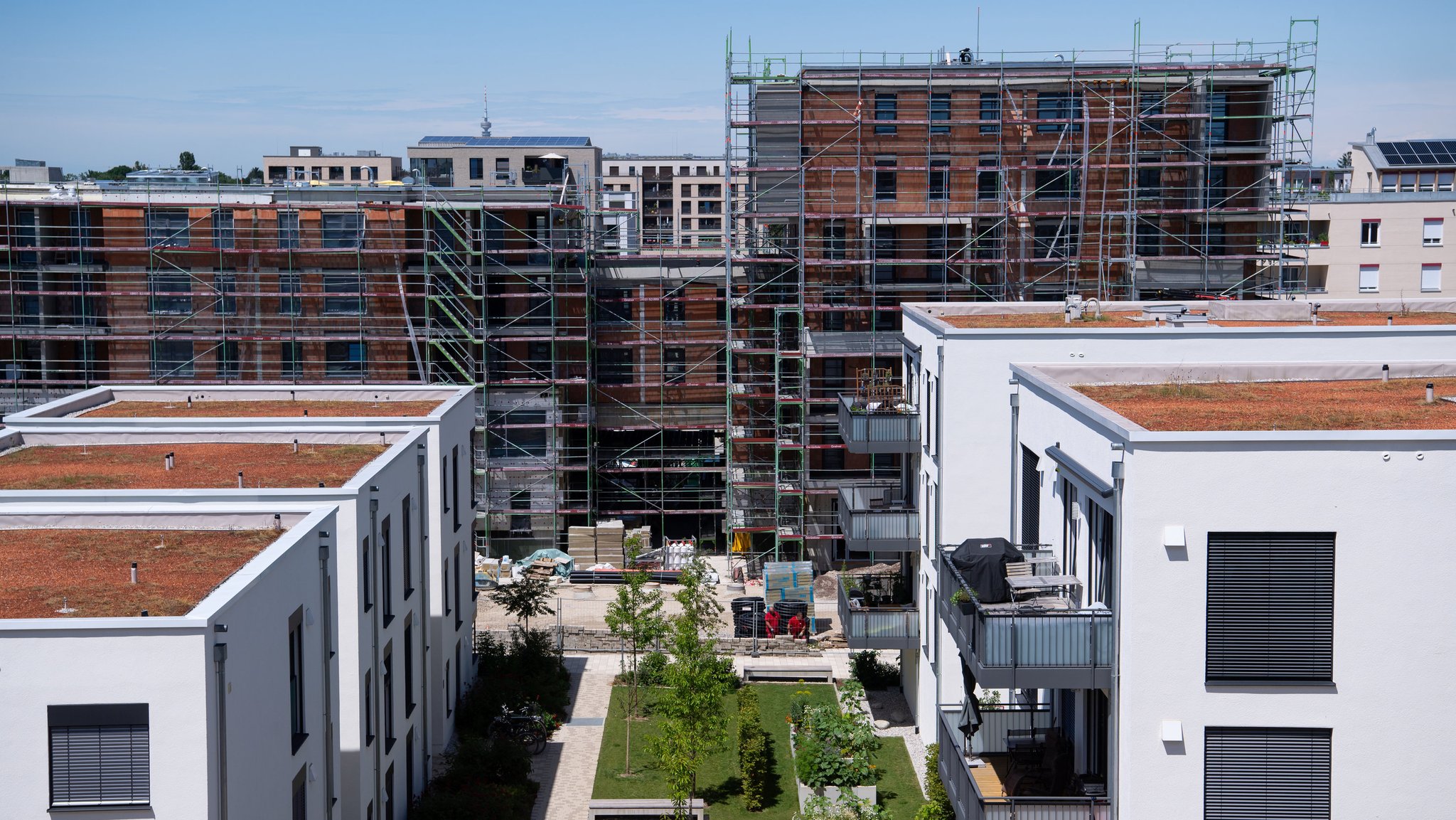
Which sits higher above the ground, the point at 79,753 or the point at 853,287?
the point at 853,287

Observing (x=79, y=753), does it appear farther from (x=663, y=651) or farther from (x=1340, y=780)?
(x=663, y=651)

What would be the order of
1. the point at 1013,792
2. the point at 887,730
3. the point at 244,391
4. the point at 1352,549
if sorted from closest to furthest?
the point at 1352,549 → the point at 1013,792 → the point at 887,730 → the point at 244,391

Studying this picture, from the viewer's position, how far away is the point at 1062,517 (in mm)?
18500

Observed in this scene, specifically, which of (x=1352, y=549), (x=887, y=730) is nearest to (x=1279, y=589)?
(x=1352, y=549)

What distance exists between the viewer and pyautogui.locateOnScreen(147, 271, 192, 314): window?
43.0 metres

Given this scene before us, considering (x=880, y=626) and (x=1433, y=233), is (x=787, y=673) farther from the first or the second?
(x=1433, y=233)

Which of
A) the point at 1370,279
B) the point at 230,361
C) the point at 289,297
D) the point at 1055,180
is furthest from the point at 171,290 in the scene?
the point at 1370,279

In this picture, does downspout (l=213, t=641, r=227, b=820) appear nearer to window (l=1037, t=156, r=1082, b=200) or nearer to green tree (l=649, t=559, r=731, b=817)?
green tree (l=649, t=559, r=731, b=817)

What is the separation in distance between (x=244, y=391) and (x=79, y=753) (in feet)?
62.8

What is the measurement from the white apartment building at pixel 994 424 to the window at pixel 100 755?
8.48m

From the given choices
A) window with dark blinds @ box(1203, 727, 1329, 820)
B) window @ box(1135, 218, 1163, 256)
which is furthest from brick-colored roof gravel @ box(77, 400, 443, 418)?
window @ box(1135, 218, 1163, 256)

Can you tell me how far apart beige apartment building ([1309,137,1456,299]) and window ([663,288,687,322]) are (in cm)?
2305

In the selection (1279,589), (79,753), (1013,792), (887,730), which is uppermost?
(1279,589)

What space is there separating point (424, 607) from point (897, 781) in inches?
348
